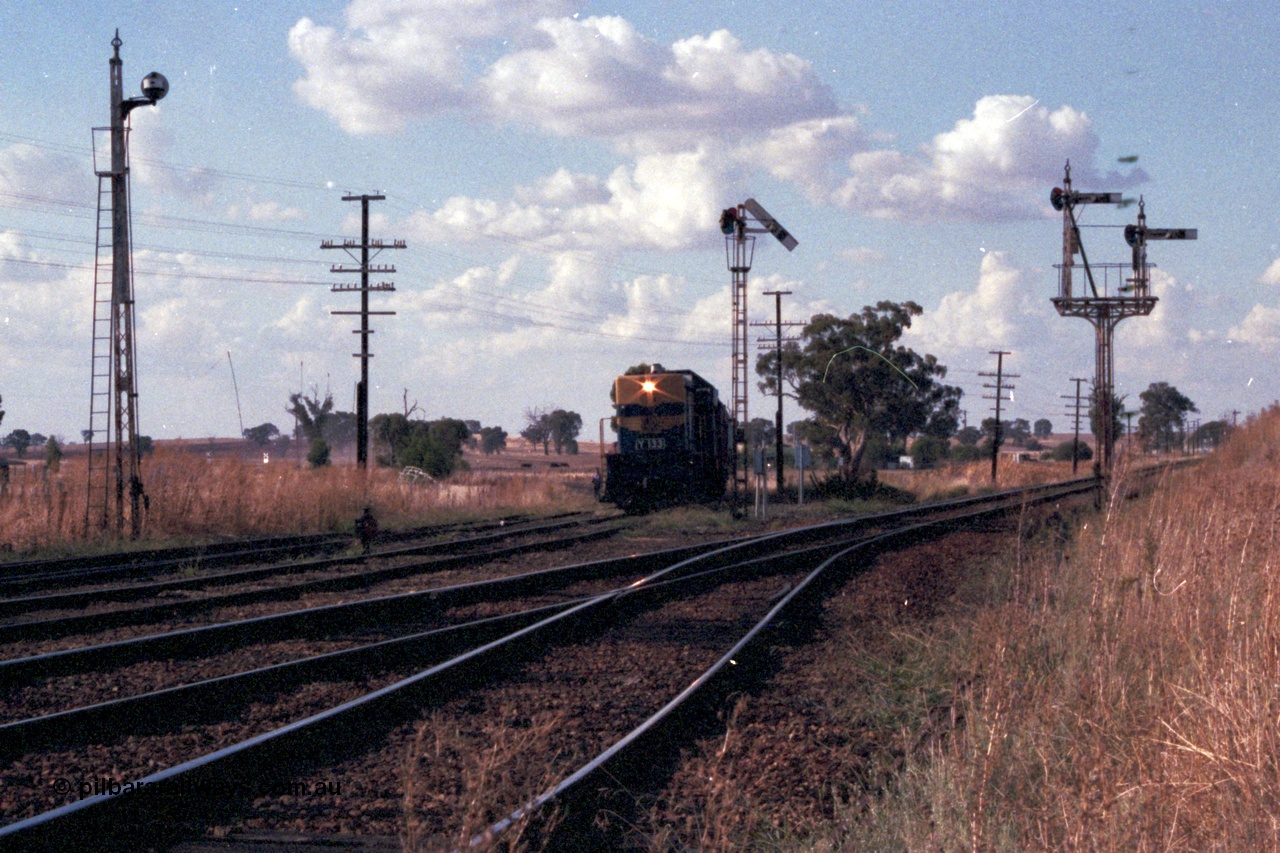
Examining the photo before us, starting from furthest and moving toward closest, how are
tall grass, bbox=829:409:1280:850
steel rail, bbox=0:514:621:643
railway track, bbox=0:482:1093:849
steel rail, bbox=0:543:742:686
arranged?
1. steel rail, bbox=0:514:621:643
2. steel rail, bbox=0:543:742:686
3. railway track, bbox=0:482:1093:849
4. tall grass, bbox=829:409:1280:850

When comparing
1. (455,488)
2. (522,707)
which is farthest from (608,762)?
(455,488)

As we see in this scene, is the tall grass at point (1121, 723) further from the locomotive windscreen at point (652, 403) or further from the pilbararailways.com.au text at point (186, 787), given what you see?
the locomotive windscreen at point (652, 403)

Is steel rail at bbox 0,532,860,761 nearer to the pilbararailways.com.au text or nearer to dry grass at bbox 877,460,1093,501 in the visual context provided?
the pilbararailways.com.au text

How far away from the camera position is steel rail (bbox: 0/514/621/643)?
995 centimetres

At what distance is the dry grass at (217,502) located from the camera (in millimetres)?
18734

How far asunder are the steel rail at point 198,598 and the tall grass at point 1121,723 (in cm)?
731

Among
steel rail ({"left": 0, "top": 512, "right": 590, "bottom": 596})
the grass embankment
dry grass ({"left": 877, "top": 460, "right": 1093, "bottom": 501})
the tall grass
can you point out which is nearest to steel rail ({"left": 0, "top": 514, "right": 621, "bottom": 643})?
steel rail ({"left": 0, "top": 512, "right": 590, "bottom": 596})

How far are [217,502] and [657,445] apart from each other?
34.8 feet

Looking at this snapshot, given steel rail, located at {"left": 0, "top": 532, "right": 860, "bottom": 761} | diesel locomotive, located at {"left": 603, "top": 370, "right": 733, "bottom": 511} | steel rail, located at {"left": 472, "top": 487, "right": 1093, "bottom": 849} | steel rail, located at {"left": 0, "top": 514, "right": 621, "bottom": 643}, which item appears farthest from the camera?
diesel locomotive, located at {"left": 603, "top": 370, "right": 733, "bottom": 511}

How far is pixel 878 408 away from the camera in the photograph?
215 ft

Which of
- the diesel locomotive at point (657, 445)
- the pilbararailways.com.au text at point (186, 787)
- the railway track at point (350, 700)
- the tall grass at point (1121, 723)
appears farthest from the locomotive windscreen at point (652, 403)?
the pilbararailways.com.au text at point (186, 787)

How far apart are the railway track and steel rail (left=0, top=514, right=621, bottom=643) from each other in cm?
172

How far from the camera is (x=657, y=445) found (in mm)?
27719

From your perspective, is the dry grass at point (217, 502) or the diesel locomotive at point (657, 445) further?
the diesel locomotive at point (657, 445)
